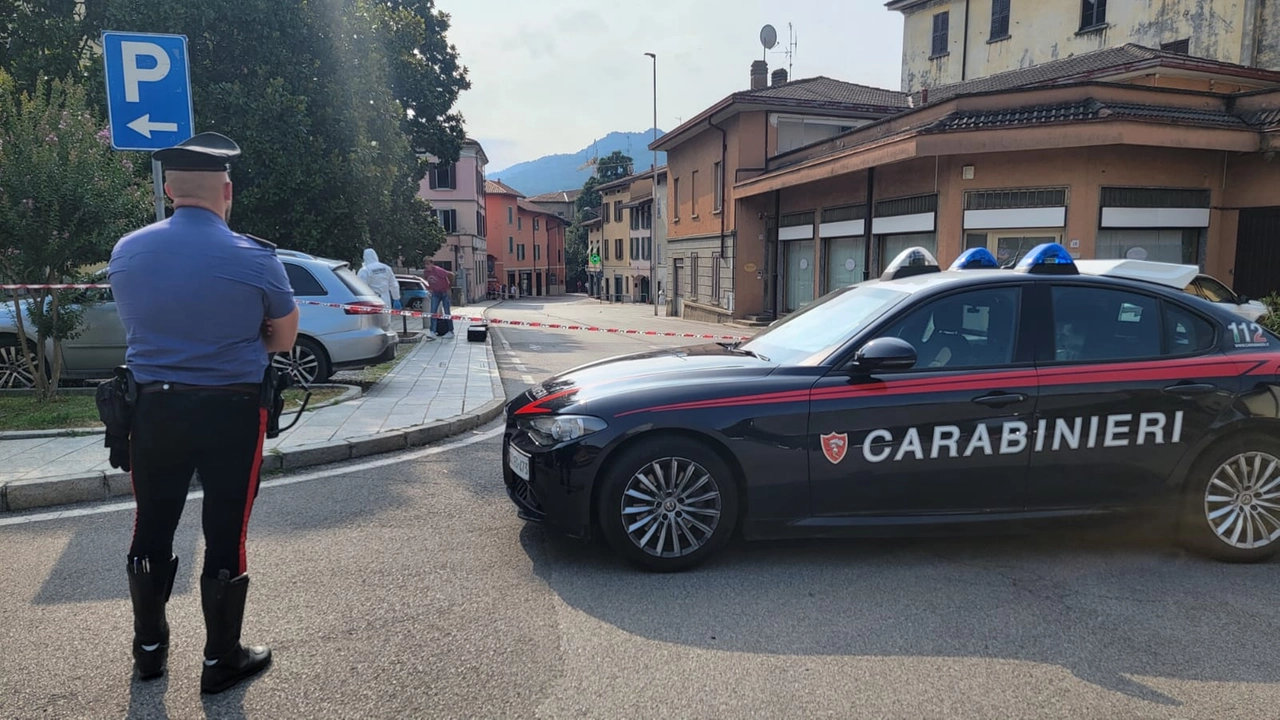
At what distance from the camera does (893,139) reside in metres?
17.0

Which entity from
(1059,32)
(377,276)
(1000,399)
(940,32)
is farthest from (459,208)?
(1000,399)

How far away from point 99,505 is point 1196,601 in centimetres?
627

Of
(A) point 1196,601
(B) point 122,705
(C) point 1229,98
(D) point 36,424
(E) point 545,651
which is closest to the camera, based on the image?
(B) point 122,705

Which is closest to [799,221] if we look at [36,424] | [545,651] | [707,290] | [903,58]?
[707,290]

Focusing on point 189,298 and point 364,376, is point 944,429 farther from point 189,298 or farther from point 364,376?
point 364,376

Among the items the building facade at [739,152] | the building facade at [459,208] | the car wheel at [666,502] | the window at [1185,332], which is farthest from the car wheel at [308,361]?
the building facade at [459,208]

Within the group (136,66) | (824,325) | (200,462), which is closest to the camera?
(200,462)

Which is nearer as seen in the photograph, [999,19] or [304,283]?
[304,283]

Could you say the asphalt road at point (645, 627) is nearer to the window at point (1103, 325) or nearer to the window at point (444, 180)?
the window at point (1103, 325)

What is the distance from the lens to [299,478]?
5719mm

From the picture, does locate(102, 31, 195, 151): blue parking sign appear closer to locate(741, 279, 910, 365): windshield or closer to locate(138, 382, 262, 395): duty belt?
locate(138, 382, 262, 395): duty belt

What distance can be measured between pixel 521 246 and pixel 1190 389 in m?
75.8

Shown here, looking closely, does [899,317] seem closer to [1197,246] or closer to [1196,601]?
[1196,601]

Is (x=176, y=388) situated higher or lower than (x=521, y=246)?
lower
